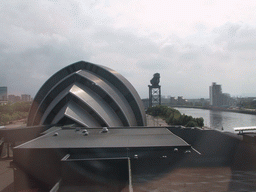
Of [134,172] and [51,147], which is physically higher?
[51,147]

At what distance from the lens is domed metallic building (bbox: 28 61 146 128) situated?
791 inches

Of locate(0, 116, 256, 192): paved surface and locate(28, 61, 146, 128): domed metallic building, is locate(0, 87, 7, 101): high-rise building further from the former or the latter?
locate(0, 116, 256, 192): paved surface

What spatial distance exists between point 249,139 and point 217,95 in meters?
190

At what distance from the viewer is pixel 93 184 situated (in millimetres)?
8461

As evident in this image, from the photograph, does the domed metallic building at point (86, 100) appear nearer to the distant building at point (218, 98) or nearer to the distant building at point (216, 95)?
the distant building at point (218, 98)

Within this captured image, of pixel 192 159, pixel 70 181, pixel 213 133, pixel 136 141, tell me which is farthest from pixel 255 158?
pixel 70 181

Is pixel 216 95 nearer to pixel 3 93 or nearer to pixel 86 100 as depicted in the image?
pixel 86 100

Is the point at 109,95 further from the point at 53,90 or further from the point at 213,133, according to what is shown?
the point at 213,133

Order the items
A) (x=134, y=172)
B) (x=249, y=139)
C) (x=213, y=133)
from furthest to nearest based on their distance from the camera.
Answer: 1. (x=213, y=133)
2. (x=249, y=139)
3. (x=134, y=172)

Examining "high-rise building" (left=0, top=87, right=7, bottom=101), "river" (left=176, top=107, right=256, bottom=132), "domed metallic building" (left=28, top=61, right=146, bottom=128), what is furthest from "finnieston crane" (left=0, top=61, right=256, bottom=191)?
"high-rise building" (left=0, top=87, right=7, bottom=101)

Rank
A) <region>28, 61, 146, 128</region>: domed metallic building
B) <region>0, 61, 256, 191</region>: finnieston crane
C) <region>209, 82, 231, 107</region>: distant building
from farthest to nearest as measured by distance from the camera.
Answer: <region>209, 82, 231, 107</region>: distant building < <region>28, 61, 146, 128</region>: domed metallic building < <region>0, 61, 256, 191</region>: finnieston crane

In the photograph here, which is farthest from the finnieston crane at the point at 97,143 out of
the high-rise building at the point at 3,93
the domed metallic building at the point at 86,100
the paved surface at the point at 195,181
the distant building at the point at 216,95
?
the distant building at the point at 216,95

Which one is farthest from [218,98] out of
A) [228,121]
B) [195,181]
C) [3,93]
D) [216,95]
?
[195,181]

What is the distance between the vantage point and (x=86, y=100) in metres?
20.4
